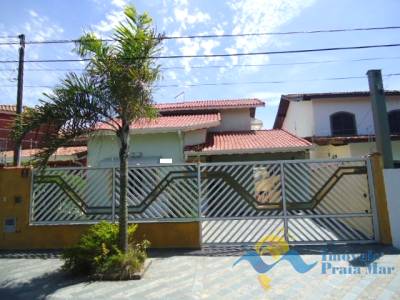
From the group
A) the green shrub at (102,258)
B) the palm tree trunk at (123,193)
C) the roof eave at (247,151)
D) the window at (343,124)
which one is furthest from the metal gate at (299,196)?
the window at (343,124)

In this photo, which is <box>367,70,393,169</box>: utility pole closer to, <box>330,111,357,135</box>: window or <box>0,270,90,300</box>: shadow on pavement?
<box>0,270,90,300</box>: shadow on pavement

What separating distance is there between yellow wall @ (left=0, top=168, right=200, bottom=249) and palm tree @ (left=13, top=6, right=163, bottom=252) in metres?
1.66

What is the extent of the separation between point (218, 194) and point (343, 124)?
16720 millimetres

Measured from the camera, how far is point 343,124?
73.0 ft

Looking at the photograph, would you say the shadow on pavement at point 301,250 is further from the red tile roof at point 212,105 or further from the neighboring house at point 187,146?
the red tile roof at point 212,105

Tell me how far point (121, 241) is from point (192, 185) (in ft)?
7.58

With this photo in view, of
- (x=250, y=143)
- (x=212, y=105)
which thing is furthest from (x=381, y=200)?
(x=212, y=105)

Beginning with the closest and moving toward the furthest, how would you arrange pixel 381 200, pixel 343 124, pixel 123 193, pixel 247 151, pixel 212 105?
pixel 123 193, pixel 381 200, pixel 247 151, pixel 212 105, pixel 343 124

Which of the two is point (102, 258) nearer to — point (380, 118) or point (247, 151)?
point (380, 118)

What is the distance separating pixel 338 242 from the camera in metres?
7.88

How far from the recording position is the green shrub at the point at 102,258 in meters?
5.88

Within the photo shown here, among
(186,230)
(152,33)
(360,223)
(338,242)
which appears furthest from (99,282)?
(360,223)

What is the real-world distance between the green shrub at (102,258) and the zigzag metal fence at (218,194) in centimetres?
158

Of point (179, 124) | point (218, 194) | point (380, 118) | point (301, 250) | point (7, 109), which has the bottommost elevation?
point (301, 250)
